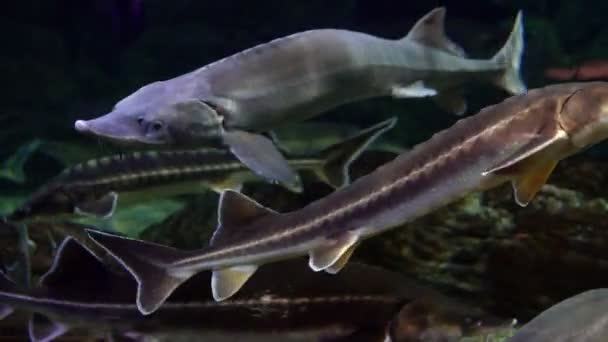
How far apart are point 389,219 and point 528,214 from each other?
3.32ft

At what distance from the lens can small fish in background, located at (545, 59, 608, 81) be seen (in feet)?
20.8

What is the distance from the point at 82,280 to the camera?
2.59m

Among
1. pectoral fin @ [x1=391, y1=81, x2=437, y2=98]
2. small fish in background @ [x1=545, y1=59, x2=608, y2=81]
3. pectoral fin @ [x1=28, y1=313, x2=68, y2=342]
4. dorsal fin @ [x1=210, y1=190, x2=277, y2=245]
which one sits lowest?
small fish in background @ [x1=545, y1=59, x2=608, y2=81]

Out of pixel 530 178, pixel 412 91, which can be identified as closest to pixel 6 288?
pixel 412 91

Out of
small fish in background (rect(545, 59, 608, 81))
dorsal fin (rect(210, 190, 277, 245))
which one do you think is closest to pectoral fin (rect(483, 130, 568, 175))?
dorsal fin (rect(210, 190, 277, 245))

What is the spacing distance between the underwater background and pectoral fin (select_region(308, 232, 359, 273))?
86 cm

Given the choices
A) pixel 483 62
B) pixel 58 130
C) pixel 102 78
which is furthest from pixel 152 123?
pixel 102 78

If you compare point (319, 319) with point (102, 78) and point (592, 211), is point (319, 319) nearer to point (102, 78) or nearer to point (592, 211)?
point (592, 211)

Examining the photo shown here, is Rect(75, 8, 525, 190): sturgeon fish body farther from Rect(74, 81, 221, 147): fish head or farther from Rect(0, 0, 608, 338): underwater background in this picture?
Rect(0, 0, 608, 338): underwater background

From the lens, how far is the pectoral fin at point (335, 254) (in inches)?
80.0

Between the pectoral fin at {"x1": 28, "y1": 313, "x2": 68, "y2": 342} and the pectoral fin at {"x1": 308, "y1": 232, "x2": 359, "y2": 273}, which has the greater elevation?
the pectoral fin at {"x1": 308, "y1": 232, "x2": 359, "y2": 273}

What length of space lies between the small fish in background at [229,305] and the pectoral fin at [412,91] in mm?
767

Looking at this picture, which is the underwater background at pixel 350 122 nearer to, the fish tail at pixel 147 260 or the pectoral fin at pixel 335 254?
the fish tail at pixel 147 260

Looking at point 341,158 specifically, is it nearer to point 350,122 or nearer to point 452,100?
point 452,100
